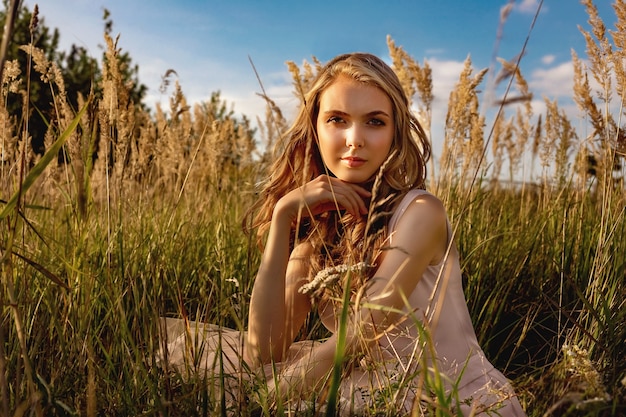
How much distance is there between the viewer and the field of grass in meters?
1.35

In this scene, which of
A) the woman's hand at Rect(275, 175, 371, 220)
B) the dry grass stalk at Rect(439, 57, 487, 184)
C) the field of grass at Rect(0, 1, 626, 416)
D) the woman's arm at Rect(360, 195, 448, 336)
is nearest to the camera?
the field of grass at Rect(0, 1, 626, 416)

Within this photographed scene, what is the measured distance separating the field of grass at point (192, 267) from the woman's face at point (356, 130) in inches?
9.3

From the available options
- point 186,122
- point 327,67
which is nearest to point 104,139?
point 327,67

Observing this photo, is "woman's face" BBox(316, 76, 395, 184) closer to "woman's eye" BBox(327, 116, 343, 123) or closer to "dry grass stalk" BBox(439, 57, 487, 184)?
"woman's eye" BBox(327, 116, 343, 123)

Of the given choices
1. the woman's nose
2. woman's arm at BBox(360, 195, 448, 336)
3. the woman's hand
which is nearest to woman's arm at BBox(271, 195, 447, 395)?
woman's arm at BBox(360, 195, 448, 336)

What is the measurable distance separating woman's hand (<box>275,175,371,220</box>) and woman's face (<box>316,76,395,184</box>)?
0.26ft

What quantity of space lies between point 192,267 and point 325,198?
43.8 inches

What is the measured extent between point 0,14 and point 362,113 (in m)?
13.8

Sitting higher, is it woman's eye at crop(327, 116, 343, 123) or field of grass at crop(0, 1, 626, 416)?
woman's eye at crop(327, 116, 343, 123)

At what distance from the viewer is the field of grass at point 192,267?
135 centimetres

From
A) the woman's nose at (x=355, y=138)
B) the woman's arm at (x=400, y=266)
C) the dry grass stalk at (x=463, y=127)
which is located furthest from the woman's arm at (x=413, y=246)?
the dry grass stalk at (x=463, y=127)

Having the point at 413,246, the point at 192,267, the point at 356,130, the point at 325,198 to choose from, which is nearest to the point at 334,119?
the point at 356,130

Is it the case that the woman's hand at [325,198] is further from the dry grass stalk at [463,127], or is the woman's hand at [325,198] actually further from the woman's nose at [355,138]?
the dry grass stalk at [463,127]

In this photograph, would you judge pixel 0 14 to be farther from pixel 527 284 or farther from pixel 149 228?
pixel 527 284
